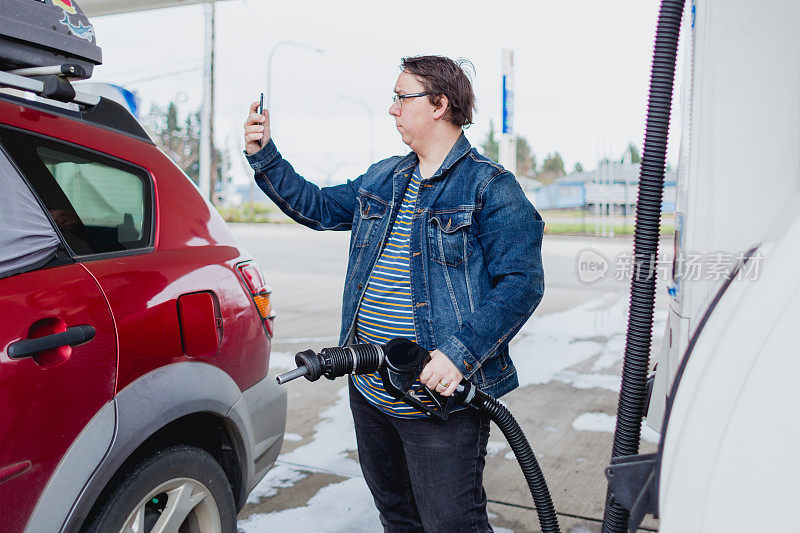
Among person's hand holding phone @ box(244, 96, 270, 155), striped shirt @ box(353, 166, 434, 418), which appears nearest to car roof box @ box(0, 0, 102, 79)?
person's hand holding phone @ box(244, 96, 270, 155)

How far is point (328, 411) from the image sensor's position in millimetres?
4871

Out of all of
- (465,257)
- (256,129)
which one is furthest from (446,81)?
(256,129)

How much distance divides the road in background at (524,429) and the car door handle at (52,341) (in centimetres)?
120

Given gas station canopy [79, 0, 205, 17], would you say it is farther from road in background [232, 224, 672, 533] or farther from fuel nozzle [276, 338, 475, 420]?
fuel nozzle [276, 338, 475, 420]

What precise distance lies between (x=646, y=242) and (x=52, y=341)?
4.38ft

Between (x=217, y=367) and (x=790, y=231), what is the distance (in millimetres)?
1751

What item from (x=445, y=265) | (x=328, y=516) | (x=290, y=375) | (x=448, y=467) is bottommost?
(x=328, y=516)

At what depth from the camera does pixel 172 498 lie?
2.09 metres

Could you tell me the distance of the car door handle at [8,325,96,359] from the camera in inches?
63.7

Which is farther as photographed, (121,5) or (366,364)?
(121,5)

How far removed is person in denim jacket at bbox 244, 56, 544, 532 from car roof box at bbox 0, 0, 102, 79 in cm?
56

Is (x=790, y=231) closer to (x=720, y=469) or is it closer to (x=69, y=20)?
(x=720, y=469)

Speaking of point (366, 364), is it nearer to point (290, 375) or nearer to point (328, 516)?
point (290, 375)

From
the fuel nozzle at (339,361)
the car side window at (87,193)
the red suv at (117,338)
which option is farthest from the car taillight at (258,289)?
the fuel nozzle at (339,361)
